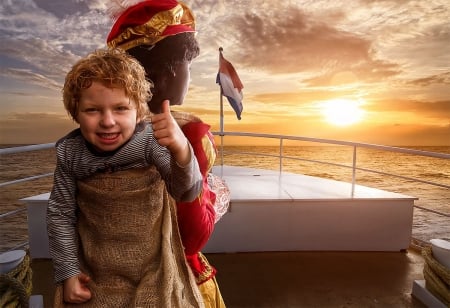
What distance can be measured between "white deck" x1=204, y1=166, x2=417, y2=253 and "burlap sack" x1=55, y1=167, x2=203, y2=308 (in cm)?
203

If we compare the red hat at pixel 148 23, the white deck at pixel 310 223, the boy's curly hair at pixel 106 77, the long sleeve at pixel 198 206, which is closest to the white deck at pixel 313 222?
the white deck at pixel 310 223

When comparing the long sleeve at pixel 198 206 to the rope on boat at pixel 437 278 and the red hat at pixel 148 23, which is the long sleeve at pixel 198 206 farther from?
the rope on boat at pixel 437 278

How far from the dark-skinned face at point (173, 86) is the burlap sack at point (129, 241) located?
0.23 meters

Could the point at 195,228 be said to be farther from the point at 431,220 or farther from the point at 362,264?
the point at 431,220

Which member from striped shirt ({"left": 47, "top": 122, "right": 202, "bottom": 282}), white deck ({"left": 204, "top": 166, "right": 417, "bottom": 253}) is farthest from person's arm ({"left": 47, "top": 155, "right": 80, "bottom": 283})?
white deck ({"left": 204, "top": 166, "right": 417, "bottom": 253})

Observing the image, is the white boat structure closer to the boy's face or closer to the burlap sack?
the burlap sack

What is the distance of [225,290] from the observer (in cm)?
224

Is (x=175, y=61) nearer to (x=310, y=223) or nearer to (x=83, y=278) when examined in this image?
(x=83, y=278)

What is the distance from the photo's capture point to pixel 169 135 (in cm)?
52

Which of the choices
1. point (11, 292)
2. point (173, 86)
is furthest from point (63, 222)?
point (11, 292)

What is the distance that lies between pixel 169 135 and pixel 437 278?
2.15 meters

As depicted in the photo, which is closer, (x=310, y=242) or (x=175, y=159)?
(x=175, y=159)

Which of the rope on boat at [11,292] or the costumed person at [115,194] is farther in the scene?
the rope on boat at [11,292]

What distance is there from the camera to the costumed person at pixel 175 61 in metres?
0.69
